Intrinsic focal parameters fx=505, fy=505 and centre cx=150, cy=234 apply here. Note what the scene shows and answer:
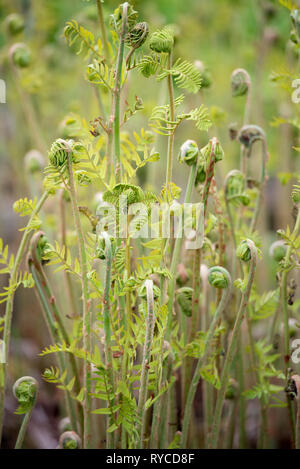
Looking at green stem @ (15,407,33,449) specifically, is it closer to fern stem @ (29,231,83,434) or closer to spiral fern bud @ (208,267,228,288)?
fern stem @ (29,231,83,434)

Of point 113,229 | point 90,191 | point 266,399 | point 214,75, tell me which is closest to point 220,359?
point 266,399

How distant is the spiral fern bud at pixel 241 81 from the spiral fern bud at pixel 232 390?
44cm

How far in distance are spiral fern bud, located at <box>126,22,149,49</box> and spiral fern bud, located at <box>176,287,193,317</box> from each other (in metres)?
0.31

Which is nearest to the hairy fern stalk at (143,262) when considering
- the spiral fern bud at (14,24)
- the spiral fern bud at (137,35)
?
the spiral fern bud at (137,35)

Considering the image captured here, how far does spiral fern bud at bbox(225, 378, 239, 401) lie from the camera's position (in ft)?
2.53

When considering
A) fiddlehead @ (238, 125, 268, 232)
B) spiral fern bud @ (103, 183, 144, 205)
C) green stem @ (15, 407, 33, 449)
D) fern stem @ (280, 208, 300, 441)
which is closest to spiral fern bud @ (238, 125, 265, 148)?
fiddlehead @ (238, 125, 268, 232)

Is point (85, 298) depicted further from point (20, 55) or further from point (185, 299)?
point (20, 55)

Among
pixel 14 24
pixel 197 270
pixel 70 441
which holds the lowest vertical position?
pixel 70 441

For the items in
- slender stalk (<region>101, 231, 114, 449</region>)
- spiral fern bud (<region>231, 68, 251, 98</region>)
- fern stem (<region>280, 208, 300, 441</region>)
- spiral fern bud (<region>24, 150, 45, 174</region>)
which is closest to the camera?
slender stalk (<region>101, 231, 114, 449</region>)

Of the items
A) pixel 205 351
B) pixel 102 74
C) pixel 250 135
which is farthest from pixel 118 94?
pixel 205 351

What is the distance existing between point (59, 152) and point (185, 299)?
27cm

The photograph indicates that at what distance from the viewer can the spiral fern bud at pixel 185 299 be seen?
0.67 metres

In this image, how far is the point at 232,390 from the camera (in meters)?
0.78
